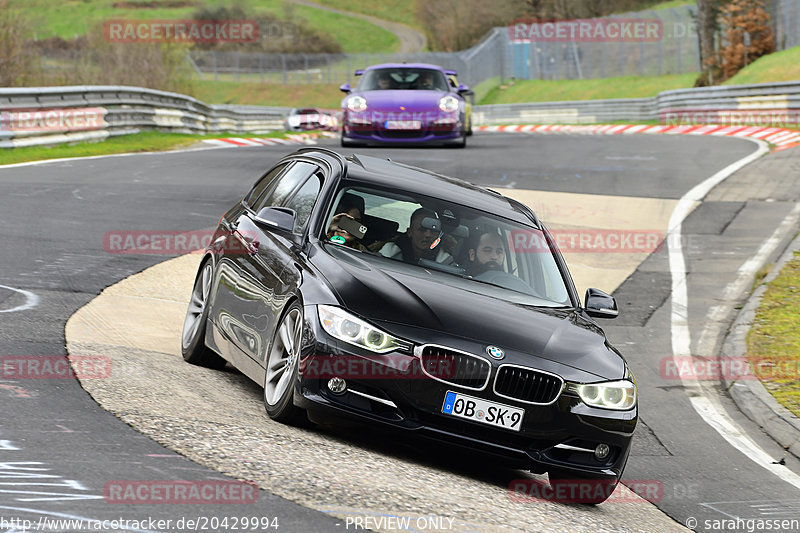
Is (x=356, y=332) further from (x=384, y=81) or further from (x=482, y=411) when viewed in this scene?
(x=384, y=81)

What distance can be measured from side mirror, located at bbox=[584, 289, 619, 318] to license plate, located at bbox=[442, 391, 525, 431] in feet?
4.77

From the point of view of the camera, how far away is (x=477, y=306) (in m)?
6.50

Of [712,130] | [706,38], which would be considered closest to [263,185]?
[712,130]

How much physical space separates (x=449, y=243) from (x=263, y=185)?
1803mm

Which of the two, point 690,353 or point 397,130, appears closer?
point 690,353

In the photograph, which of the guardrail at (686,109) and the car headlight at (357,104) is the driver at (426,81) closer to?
the car headlight at (357,104)

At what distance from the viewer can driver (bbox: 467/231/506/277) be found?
738 cm

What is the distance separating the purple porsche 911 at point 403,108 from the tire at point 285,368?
16521 mm

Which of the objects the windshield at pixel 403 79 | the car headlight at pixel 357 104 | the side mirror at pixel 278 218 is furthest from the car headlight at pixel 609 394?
the windshield at pixel 403 79

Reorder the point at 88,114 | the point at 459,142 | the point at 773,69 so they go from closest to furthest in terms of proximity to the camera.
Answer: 1. the point at 459,142
2. the point at 88,114
3. the point at 773,69

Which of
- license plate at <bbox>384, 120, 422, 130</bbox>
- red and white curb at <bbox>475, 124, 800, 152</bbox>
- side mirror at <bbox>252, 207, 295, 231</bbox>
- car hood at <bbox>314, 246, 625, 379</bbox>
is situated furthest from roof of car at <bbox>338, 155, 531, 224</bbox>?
red and white curb at <bbox>475, 124, 800, 152</bbox>

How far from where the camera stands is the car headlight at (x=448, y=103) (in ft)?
75.9

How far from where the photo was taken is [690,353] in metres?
11.0

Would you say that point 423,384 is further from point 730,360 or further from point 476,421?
point 730,360
